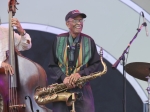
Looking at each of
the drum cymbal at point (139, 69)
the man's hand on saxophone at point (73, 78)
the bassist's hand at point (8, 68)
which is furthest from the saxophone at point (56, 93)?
the drum cymbal at point (139, 69)

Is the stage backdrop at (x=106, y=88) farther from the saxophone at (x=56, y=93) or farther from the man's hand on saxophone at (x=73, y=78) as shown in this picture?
the man's hand on saxophone at (x=73, y=78)

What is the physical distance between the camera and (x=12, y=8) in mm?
3131

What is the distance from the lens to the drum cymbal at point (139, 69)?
3.66 m

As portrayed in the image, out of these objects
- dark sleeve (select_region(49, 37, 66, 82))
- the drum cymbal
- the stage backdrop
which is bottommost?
the stage backdrop

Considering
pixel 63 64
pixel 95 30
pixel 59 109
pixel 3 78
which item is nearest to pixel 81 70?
pixel 63 64

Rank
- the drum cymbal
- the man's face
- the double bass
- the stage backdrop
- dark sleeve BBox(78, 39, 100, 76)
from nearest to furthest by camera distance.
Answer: the double bass
dark sleeve BBox(78, 39, 100, 76)
the man's face
the drum cymbal
the stage backdrop

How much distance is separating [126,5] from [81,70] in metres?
1.80

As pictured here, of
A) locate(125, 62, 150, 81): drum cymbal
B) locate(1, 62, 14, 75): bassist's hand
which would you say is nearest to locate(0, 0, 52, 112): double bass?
locate(1, 62, 14, 75): bassist's hand

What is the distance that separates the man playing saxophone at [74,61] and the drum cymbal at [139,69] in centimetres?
68

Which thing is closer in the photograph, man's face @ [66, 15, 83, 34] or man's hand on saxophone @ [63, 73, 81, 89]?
man's hand on saxophone @ [63, 73, 81, 89]

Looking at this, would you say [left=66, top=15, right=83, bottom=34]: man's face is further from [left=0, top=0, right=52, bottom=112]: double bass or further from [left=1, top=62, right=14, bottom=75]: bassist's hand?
[left=1, top=62, right=14, bottom=75]: bassist's hand

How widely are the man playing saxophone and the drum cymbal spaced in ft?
2.23

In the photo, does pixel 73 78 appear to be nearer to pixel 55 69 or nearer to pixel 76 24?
pixel 55 69

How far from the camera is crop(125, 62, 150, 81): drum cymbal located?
3.66 m
